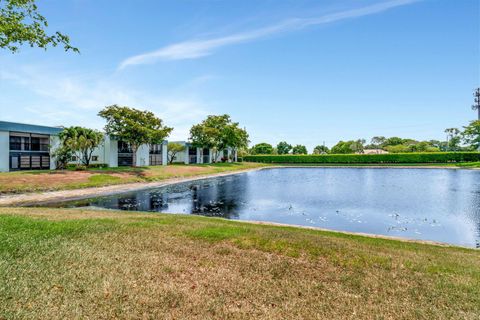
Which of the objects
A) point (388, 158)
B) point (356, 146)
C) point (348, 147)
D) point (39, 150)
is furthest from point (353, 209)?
point (356, 146)

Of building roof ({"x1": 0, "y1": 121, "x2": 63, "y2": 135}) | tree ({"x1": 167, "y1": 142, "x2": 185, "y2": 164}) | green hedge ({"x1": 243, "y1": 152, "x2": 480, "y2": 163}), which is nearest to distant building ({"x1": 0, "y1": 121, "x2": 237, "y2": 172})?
building roof ({"x1": 0, "y1": 121, "x2": 63, "y2": 135})

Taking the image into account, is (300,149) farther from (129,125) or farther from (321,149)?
(129,125)

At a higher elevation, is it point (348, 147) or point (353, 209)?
point (348, 147)

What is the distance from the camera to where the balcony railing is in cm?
3572

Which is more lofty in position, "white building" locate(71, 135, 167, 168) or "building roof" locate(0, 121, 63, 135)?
"building roof" locate(0, 121, 63, 135)

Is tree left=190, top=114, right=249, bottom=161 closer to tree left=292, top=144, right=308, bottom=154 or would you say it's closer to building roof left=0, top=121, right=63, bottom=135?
building roof left=0, top=121, right=63, bottom=135

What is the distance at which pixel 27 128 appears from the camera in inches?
1407

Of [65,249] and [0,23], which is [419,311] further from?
[0,23]

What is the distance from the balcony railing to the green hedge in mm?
62026

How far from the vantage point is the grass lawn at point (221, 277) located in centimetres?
457

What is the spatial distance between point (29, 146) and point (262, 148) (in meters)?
96.0

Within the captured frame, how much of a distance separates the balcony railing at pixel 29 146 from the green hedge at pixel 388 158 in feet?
203

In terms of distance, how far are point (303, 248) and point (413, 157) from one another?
76198mm

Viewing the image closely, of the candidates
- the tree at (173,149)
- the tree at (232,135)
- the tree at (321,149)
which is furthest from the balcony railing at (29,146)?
the tree at (321,149)
